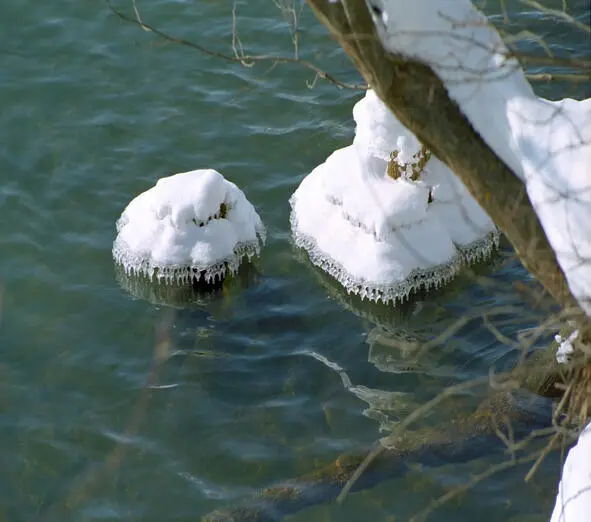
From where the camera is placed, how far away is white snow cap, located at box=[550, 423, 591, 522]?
4121 millimetres

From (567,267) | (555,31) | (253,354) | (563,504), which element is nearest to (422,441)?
(253,354)

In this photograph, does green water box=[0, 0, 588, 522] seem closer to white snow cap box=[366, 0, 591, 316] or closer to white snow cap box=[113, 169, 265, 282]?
white snow cap box=[113, 169, 265, 282]

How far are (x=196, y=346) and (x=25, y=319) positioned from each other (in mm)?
1354

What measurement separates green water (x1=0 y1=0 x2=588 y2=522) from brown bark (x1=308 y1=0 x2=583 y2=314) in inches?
68.5

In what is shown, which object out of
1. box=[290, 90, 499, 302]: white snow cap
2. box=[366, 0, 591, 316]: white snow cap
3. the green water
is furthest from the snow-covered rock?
box=[366, 0, 591, 316]: white snow cap

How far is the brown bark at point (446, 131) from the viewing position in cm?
386

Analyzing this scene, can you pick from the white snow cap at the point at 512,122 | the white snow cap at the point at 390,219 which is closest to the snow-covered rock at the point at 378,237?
the white snow cap at the point at 390,219

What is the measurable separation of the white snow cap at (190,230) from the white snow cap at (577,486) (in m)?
3.75

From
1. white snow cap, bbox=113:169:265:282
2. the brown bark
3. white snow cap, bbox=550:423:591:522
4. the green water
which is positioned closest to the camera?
the brown bark

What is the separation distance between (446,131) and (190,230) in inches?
147

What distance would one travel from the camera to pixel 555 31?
32.5 ft

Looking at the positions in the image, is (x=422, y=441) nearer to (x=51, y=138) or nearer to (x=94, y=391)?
(x=94, y=391)

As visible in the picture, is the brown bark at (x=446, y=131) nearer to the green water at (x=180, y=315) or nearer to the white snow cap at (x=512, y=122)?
the white snow cap at (x=512, y=122)

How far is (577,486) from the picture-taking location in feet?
13.8
